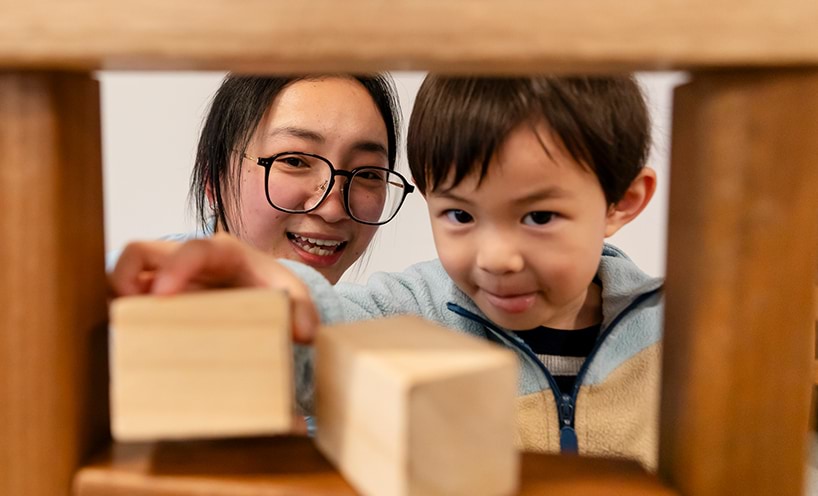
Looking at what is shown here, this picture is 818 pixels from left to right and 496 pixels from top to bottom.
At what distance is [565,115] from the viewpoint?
0.72 metres

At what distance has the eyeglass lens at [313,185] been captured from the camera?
3.58 feet

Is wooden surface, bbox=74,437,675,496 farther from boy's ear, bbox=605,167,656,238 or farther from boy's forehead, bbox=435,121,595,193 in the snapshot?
boy's ear, bbox=605,167,656,238

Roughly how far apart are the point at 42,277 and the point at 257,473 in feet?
0.51

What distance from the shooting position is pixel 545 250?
29.1 inches

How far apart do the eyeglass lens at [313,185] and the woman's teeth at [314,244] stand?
0.18 feet

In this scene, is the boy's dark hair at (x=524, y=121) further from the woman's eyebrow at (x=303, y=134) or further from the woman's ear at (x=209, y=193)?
the woman's ear at (x=209, y=193)

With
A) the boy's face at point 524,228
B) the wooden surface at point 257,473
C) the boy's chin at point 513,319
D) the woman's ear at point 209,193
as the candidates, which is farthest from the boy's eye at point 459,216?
the woman's ear at point 209,193

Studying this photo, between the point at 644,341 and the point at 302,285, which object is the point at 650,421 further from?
the point at 302,285

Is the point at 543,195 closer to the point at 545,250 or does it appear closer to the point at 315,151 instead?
the point at 545,250

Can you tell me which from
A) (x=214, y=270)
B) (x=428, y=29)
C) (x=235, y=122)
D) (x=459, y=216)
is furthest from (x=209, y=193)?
(x=428, y=29)

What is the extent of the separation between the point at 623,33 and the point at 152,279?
32cm

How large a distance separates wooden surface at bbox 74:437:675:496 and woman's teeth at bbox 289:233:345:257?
27.7 inches

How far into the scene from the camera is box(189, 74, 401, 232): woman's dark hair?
1104mm

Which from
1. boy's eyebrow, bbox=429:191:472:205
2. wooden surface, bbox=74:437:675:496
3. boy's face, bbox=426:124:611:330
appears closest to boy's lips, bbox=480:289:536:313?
boy's face, bbox=426:124:611:330
